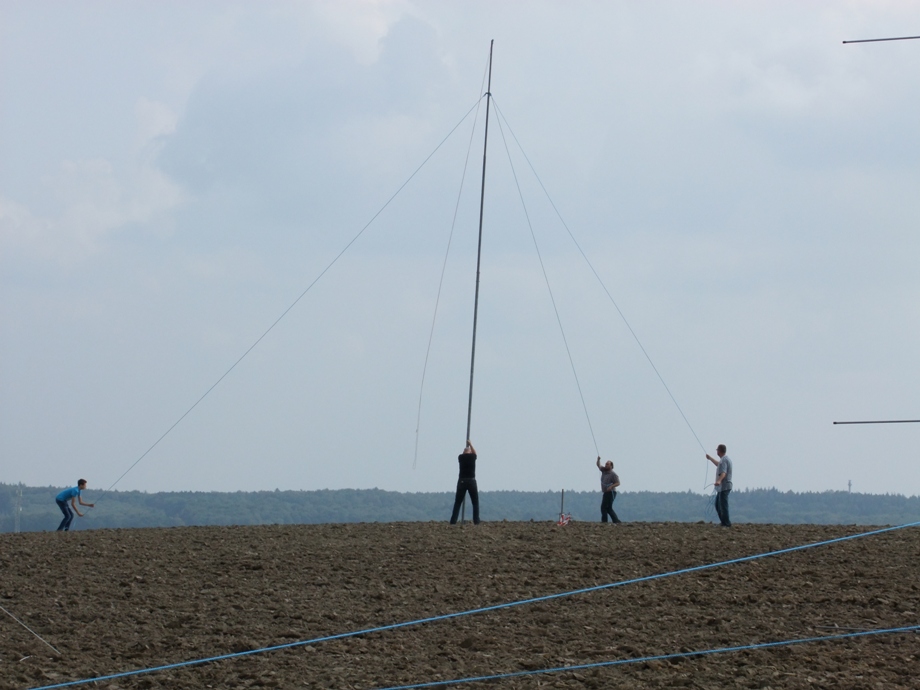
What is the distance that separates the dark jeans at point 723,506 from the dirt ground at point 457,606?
4.31ft

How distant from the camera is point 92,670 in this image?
13922mm

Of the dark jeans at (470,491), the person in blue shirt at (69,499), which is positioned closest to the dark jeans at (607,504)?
the dark jeans at (470,491)

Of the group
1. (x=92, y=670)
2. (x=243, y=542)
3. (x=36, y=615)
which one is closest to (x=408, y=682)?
(x=92, y=670)

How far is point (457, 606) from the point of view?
55.7 feet

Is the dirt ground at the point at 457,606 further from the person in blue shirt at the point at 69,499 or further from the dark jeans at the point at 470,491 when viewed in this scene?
the person in blue shirt at the point at 69,499

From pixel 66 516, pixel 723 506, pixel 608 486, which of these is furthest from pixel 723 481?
pixel 66 516

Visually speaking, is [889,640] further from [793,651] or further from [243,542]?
[243,542]

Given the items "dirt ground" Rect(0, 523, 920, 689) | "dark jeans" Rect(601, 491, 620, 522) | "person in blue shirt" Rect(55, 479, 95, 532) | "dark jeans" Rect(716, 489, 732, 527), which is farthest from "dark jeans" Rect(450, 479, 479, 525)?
"person in blue shirt" Rect(55, 479, 95, 532)

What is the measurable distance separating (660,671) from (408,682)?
2.74 meters

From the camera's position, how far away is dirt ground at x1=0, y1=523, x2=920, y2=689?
1330 centimetres

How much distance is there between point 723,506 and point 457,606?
34.3 feet

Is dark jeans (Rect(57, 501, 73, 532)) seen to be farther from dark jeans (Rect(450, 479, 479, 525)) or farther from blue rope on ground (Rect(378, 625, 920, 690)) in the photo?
blue rope on ground (Rect(378, 625, 920, 690))

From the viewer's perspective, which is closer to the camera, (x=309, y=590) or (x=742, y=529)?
(x=309, y=590)

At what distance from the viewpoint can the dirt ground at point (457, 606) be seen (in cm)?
1330
